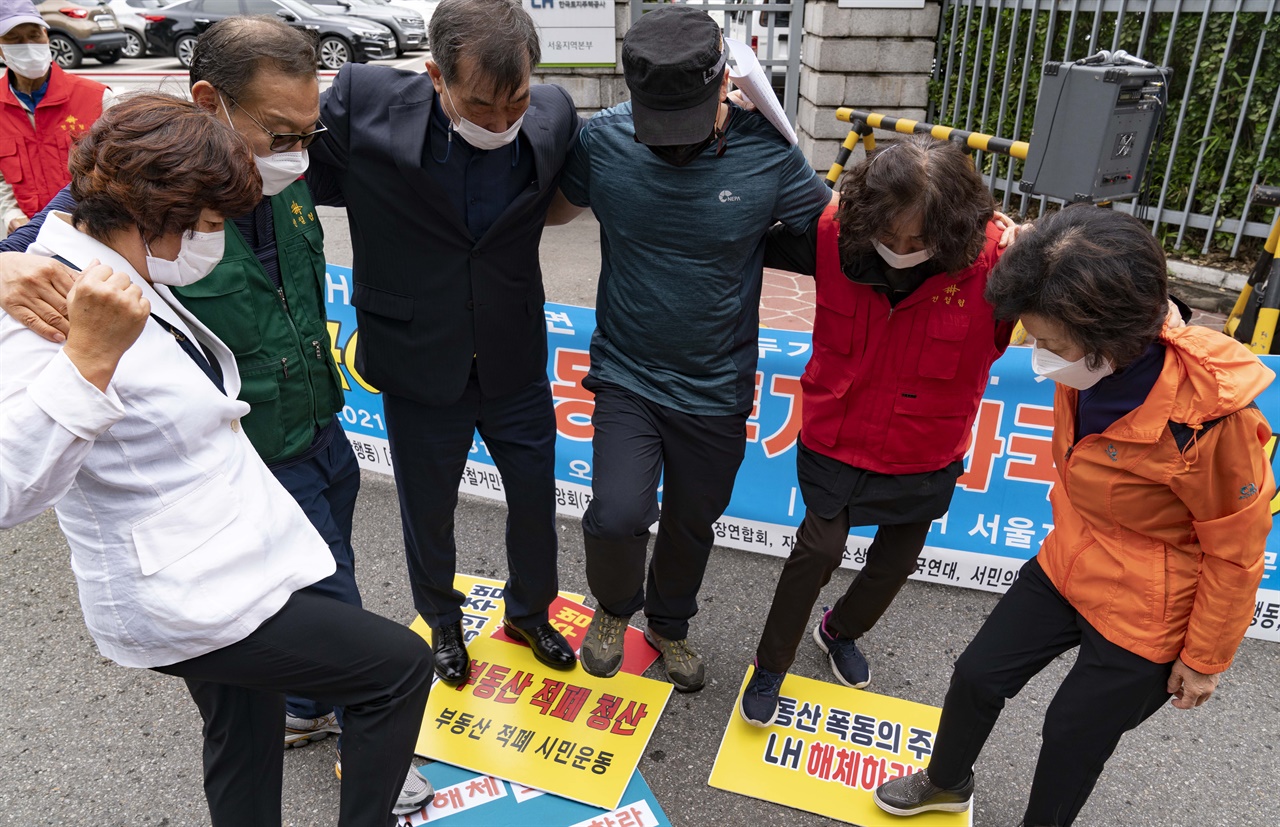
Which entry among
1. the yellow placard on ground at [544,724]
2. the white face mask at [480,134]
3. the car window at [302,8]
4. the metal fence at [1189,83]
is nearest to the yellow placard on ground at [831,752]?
the yellow placard on ground at [544,724]

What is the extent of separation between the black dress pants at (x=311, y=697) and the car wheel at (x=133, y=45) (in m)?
21.4

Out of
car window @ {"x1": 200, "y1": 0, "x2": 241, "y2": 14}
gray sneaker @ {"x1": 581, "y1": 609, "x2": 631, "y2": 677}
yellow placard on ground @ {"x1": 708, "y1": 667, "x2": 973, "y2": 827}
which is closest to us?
yellow placard on ground @ {"x1": 708, "y1": 667, "x2": 973, "y2": 827}

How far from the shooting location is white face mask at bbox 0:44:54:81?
4293 mm

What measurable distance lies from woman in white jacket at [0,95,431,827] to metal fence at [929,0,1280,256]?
5.44 metres

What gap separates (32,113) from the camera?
176 inches

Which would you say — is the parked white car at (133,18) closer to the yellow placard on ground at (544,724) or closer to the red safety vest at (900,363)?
the yellow placard on ground at (544,724)

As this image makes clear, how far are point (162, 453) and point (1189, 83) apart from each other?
23.0ft

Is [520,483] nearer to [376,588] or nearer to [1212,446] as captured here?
[376,588]

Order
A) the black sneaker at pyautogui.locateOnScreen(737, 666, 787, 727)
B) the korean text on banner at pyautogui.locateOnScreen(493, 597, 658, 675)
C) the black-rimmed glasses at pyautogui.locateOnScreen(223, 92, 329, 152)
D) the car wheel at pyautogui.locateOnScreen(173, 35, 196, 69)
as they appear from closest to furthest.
Result: the black-rimmed glasses at pyautogui.locateOnScreen(223, 92, 329, 152), the black sneaker at pyautogui.locateOnScreen(737, 666, 787, 727), the korean text on banner at pyautogui.locateOnScreen(493, 597, 658, 675), the car wheel at pyautogui.locateOnScreen(173, 35, 196, 69)

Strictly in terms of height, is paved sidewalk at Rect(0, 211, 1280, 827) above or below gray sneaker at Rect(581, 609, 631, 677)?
below

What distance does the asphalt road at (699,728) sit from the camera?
8.53 feet

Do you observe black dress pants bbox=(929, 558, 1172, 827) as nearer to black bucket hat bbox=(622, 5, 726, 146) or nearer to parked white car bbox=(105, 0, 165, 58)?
black bucket hat bbox=(622, 5, 726, 146)

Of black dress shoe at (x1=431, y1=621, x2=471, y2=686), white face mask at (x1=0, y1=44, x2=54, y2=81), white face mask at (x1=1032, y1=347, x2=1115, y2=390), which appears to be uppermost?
white face mask at (x1=0, y1=44, x2=54, y2=81)

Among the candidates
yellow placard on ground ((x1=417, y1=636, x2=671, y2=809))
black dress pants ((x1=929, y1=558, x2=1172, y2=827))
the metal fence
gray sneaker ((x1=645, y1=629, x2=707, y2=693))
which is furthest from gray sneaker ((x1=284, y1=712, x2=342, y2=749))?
the metal fence
